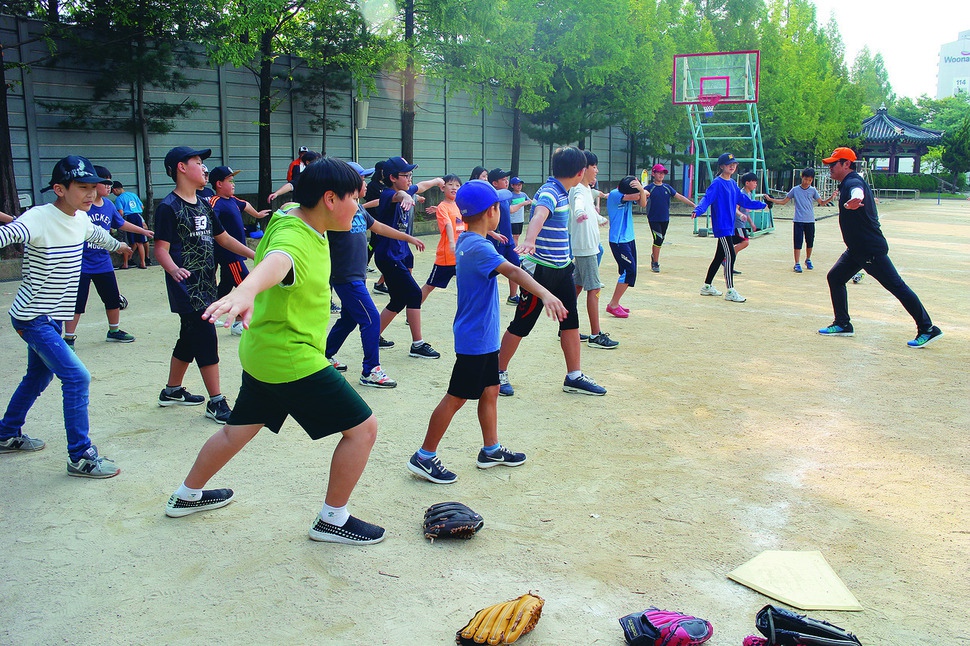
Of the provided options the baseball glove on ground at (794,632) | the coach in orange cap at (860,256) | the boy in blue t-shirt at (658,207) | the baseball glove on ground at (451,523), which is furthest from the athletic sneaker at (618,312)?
the baseball glove on ground at (794,632)

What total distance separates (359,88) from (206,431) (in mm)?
14421

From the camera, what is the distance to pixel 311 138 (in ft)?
67.5

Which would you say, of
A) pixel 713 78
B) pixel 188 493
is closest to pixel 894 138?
pixel 713 78

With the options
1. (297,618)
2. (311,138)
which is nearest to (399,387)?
(297,618)

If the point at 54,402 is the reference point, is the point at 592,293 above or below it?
above

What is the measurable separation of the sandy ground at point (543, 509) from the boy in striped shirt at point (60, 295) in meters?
0.25

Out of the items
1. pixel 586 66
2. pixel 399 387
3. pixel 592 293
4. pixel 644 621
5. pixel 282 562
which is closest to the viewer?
pixel 644 621

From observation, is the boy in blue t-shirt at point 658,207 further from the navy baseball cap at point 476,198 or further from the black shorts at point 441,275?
the navy baseball cap at point 476,198

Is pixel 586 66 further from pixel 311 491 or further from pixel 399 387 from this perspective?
pixel 311 491

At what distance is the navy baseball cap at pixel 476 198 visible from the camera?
4.27 metres

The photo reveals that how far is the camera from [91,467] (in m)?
4.38

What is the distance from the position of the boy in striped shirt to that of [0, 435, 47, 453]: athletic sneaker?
47cm

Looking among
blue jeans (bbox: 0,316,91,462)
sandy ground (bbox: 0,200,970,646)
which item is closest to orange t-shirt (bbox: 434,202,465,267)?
sandy ground (bbox: 0,200,970,646)

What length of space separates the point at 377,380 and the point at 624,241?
4.15 m
